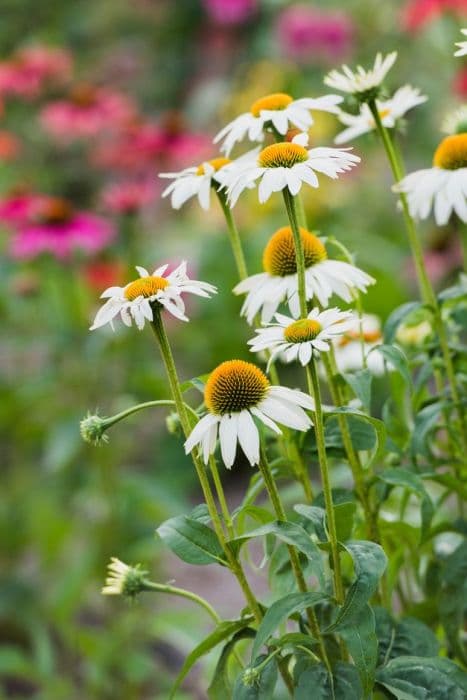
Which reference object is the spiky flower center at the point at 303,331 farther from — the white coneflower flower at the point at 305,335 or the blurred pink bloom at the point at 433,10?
the blurred pink bloom at the point at 433,10

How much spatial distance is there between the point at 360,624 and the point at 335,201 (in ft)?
5.86

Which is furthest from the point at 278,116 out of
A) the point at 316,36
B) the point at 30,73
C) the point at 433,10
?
the point at 316,36

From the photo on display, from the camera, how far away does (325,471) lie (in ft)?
2.01

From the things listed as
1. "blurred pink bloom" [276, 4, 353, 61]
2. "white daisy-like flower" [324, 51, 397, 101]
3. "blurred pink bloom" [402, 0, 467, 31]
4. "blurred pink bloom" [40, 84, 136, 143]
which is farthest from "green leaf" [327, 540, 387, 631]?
"blurred pink bloom" [276, 4, 353, 61]

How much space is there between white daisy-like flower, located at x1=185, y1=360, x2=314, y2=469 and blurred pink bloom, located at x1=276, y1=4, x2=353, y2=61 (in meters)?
2.06

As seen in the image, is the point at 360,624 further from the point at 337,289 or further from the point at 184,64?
the point at 184,64

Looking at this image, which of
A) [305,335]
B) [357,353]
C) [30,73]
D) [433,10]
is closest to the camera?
[305,335]

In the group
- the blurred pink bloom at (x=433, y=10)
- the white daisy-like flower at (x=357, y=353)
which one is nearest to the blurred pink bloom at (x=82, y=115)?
the blurred pink bloom at (x=433, y=10)

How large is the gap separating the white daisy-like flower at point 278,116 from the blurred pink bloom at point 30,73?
1.07 m

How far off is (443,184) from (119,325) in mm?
791

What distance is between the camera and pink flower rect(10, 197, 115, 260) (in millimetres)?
1454

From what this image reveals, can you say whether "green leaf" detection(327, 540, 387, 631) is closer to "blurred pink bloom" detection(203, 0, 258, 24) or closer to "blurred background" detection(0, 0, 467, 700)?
"blurred background" detection(0, 0, 467, 700)

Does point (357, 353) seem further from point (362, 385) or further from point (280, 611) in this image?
point (280, 611)

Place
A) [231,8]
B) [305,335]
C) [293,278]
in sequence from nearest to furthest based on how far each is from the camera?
[305,335] → [293,278] → [231,8]
